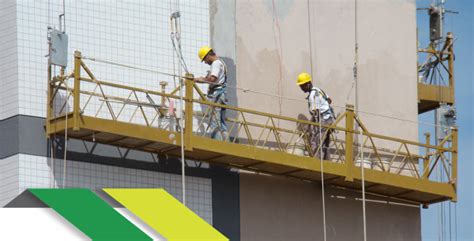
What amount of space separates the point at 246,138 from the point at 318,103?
62.9 inches

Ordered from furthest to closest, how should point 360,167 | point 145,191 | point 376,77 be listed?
1. point 376,77
2. point 360,167
3. point 145,191

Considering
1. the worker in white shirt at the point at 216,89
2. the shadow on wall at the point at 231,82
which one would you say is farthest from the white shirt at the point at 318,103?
the worker in white shirt at the point at 216,89

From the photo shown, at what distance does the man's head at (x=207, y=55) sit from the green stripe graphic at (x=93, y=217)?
252 inches

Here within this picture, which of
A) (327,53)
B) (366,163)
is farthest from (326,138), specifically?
(327,53)

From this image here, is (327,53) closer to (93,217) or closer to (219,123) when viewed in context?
(219,123)

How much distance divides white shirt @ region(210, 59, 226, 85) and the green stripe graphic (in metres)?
6.11

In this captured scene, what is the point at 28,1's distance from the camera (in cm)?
2819

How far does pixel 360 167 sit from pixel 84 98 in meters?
5.85

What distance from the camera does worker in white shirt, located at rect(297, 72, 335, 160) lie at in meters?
30.3

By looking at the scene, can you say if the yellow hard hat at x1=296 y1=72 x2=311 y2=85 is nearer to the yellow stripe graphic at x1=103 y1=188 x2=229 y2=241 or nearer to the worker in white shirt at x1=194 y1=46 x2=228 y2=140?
the worker in white shirt at x1=194 y1=46 x2=228 y2=140

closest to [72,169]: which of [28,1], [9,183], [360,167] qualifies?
[9,183]

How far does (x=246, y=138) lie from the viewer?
99.7 feet

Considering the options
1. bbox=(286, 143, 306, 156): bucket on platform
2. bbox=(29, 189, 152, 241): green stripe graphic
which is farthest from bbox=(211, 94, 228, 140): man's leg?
bbox=(29, 189, 152, 241): green stripe graphic

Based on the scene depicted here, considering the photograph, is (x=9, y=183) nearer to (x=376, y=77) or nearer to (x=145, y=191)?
(x=145, y=191)
